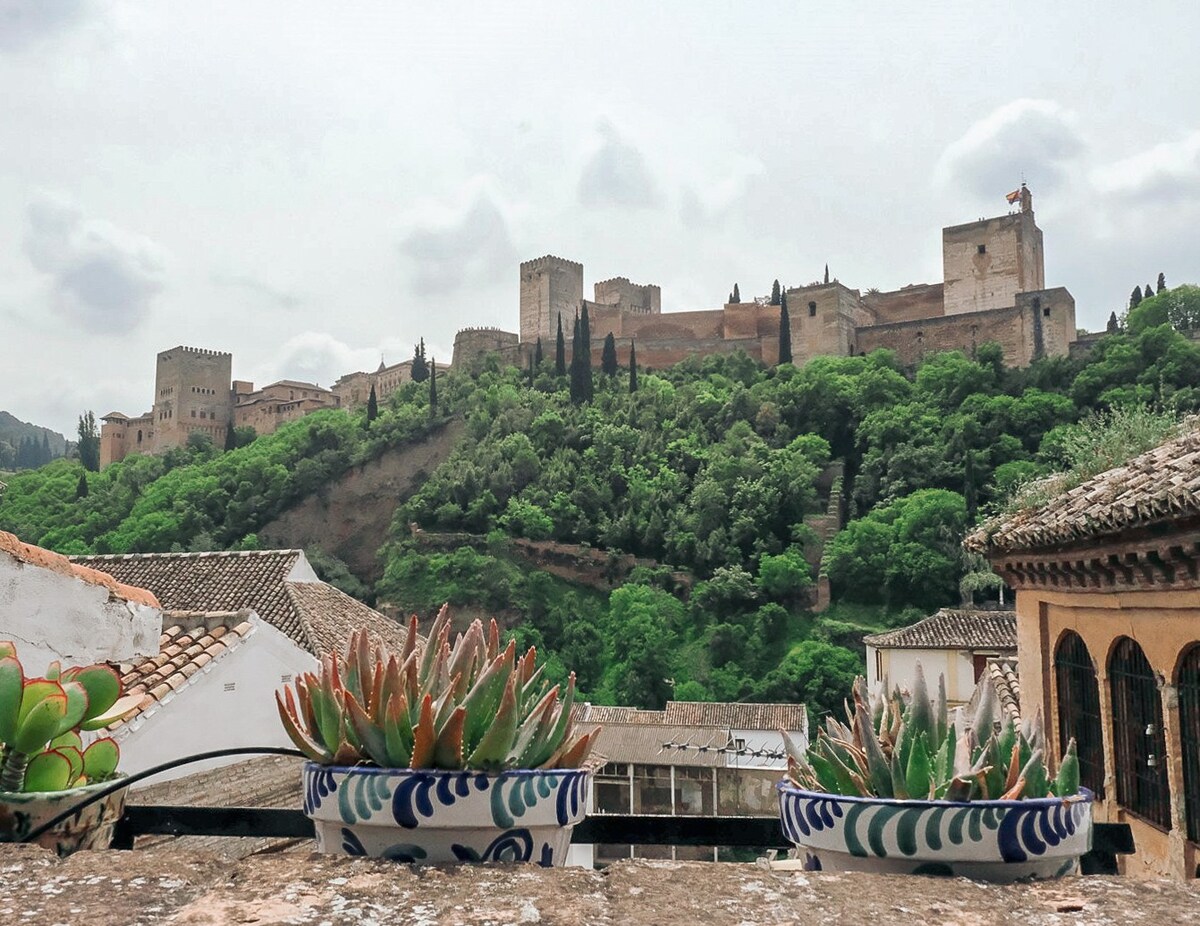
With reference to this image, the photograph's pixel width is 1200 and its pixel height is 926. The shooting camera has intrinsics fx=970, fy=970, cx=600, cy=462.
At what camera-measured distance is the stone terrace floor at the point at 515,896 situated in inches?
48.6

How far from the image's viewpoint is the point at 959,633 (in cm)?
2450

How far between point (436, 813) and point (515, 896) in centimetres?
34

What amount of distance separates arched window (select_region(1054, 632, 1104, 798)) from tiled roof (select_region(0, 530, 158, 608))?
21.9ft

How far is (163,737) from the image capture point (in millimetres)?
7520

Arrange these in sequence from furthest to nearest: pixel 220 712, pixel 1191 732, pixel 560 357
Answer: pixel 560 357, pixel 220 712, pixel 1191 732

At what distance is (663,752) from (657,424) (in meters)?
31.4

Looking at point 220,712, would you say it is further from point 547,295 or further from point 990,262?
point 547,295

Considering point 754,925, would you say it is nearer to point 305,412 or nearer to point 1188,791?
point 1188,791

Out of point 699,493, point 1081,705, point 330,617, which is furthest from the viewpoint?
point 699,493

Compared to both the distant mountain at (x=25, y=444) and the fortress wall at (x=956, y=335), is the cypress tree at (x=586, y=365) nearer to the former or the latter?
the fortress wall at (x=956, y=335)

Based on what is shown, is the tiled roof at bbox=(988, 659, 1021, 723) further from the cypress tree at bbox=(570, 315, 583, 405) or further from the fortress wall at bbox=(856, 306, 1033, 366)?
the cypress tree at bbox=(570, 315, 583, 405)

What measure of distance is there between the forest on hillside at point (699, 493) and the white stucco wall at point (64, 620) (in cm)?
3323

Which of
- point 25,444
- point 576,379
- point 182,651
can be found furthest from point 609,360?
point 25,444

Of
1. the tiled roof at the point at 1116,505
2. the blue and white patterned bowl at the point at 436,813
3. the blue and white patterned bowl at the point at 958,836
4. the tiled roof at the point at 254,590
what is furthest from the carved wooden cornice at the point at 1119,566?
the tiled roof at the point at 254,590
